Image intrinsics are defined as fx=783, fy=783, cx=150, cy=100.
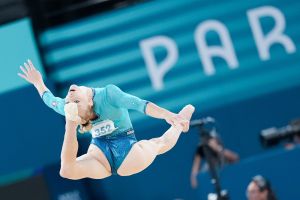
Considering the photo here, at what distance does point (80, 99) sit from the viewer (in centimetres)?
332

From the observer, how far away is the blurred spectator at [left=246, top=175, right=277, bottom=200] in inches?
204

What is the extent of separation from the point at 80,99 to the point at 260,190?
7.24ft

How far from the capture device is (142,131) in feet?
23.6

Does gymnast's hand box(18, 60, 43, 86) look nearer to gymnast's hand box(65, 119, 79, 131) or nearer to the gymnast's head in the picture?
the gymnast's head

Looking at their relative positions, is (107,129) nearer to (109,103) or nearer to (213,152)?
(109,103)

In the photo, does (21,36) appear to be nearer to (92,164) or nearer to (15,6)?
(15,6)

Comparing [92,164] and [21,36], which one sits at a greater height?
[21,36]

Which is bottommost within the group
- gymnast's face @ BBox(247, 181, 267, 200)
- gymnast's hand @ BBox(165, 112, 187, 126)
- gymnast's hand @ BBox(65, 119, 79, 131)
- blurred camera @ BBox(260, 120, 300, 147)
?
gymnast's face @ BBox(247, 181, 267, 200)

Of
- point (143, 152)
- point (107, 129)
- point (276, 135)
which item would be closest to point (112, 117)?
point (107, 129)

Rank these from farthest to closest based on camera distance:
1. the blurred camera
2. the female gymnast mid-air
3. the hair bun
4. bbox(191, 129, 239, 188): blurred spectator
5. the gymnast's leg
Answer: the blurred camera → bbox(191, 129, 239, 188): blurred spectator → the gymnast's leg → the female gymnast mid-air → the hair bun

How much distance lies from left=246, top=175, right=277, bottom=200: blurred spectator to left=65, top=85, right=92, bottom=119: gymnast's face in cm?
209

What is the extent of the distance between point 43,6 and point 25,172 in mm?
1526

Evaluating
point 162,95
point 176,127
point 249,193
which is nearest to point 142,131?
point 162,95

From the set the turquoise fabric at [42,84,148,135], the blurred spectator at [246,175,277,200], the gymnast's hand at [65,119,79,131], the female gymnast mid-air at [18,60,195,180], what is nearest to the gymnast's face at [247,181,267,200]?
the blurred spectator at [246,175,277,200]
